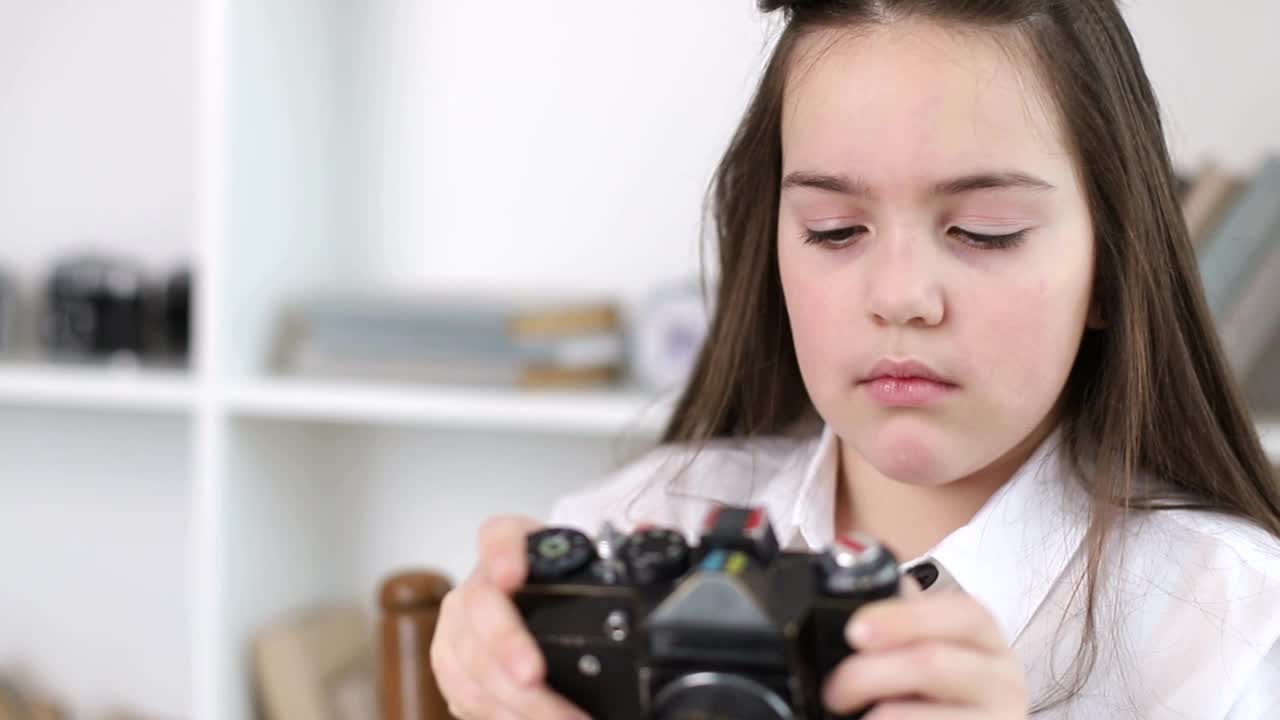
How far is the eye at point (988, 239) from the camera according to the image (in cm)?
68

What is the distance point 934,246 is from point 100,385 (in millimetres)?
994

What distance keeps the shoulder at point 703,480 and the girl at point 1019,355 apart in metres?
0.09

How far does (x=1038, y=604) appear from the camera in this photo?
2.52 ft

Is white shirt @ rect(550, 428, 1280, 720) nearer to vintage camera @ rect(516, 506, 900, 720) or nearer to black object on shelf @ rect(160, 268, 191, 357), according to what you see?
vintage camera @ rect(516, 506, 900, 720)

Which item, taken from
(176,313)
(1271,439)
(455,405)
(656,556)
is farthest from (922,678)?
(176,313)

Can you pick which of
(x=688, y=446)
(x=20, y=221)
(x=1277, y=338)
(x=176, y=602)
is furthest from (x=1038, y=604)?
(x=20, y=221)

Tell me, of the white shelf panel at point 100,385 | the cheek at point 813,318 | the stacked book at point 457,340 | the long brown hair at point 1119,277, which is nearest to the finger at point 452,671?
the cheek at point 813,318

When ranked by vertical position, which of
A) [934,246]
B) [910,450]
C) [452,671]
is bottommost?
[452,671]

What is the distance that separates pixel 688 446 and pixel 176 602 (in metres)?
0.96

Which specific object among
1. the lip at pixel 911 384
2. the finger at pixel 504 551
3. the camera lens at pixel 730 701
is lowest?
the camera lens at pixel 730 701

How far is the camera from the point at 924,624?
1.72 ft

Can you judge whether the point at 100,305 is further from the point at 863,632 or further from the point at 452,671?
the point at 863,632

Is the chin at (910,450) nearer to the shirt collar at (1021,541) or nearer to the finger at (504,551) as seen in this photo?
the shirt collar at (1021,541)

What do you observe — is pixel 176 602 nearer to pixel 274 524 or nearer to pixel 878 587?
pixel 274 524
